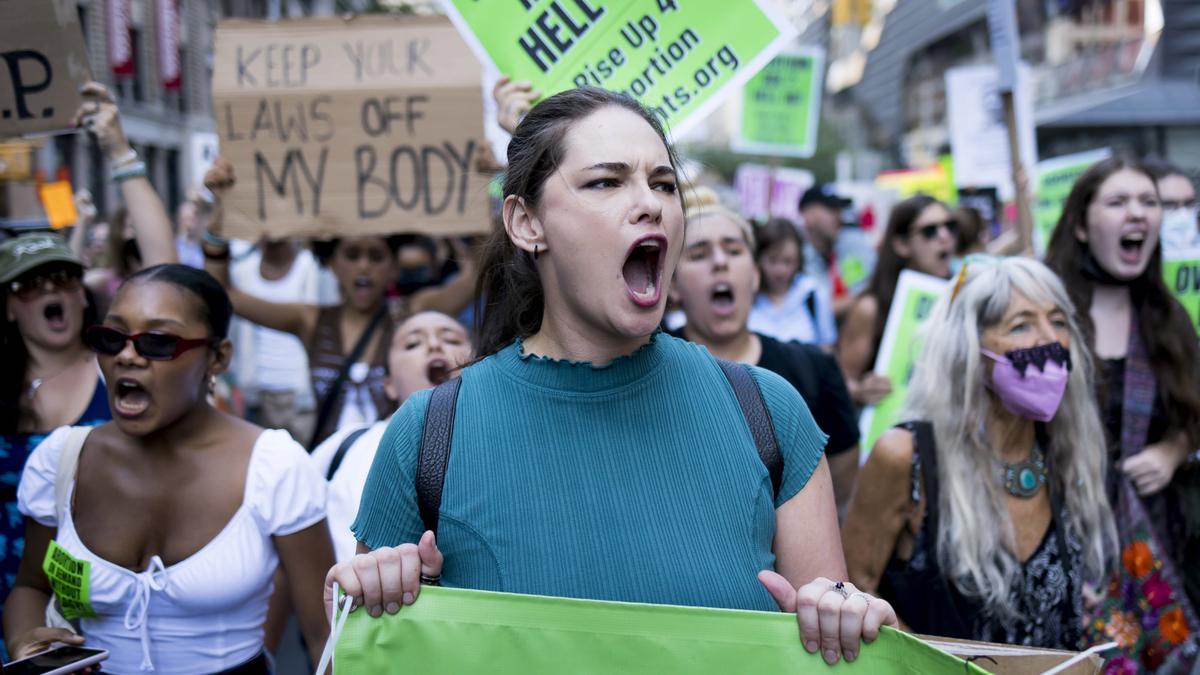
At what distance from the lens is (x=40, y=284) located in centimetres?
373

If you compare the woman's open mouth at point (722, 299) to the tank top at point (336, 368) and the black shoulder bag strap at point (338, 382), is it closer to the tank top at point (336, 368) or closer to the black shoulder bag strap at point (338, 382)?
the tank top at point (336, 368)

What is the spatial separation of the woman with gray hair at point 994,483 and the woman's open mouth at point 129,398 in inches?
71.8

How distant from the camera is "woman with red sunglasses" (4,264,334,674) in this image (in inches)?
108

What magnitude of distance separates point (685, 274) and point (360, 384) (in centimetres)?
140

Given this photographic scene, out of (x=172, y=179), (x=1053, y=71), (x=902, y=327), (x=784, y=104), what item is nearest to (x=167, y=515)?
(x=902, y=327)

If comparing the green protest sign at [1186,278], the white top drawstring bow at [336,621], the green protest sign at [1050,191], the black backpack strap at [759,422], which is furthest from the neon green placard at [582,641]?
the green protest sign at [1050,191]

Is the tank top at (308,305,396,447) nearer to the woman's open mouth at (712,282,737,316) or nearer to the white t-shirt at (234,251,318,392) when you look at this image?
the woman's open mouth at (712,282,737,316)

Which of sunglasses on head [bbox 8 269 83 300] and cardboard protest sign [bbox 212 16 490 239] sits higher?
cardboard protest sign [bbox 212 16 490 239]

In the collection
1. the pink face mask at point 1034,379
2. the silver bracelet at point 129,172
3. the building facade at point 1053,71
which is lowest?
the pink face mask at point 1034,379

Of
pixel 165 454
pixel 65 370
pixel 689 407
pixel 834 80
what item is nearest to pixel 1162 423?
pixel 689 407

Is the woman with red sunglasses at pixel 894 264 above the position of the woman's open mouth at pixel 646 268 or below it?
below

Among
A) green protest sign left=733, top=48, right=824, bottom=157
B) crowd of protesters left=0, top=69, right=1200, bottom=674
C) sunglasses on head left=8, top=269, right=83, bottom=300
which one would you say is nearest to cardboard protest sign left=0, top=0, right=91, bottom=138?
crowd of protesters left=0, top=69, right=1200, bottom=674

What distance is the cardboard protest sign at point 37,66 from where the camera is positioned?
373 centimetres

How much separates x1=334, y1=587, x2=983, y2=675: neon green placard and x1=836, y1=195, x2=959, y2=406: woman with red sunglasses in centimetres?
374
